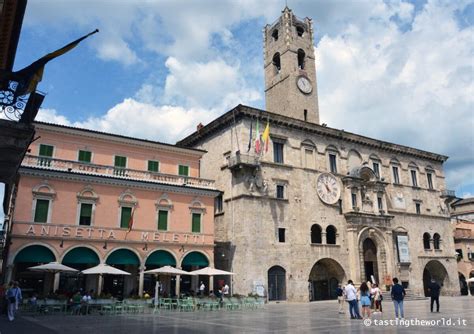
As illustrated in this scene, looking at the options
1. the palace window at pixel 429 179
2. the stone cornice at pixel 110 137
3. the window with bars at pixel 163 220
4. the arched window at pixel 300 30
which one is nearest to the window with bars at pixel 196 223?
the window with bars at pixel 163 220

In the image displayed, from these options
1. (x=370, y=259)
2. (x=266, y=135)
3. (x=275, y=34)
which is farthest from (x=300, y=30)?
(x=370, y=259)

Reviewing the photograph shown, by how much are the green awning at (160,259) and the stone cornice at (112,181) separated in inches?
179

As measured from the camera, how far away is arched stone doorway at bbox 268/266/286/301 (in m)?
32.6

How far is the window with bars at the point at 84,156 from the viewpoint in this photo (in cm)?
3010

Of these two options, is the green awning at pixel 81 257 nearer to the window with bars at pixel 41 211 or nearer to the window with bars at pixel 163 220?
the window with bars at pixel 41 211

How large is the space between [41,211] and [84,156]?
6084 mm

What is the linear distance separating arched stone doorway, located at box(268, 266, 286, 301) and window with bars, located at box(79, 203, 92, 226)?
14.5 m

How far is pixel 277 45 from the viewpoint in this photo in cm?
4497

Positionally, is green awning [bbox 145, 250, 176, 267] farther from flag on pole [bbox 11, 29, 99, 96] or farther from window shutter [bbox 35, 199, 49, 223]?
flag on pole [bbox 11, 29, 99, 96]

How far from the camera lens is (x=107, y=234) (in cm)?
2703

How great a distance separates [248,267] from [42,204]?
15.3 m

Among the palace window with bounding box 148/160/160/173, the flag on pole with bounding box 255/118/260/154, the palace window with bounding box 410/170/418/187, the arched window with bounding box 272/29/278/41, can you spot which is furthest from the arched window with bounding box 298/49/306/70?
the palace window with bounding box 148/160/160/173

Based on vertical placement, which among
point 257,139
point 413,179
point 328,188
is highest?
point 257,139

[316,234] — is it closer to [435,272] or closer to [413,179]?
[413,179]
